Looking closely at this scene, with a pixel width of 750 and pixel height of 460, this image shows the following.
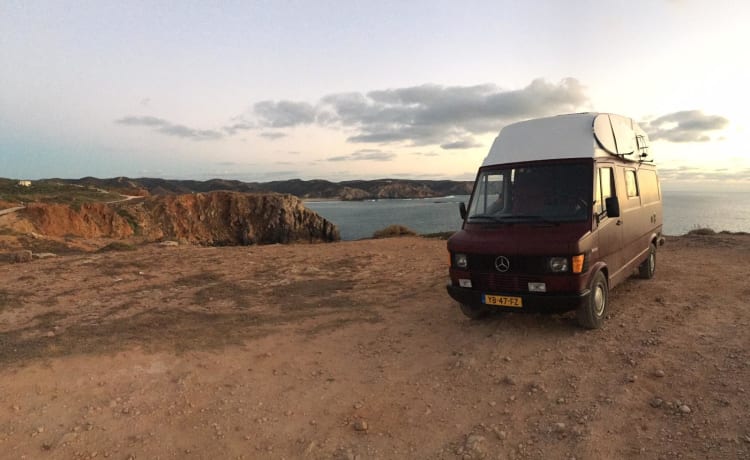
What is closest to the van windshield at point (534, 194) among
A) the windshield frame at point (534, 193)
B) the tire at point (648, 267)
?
the windshield frame at point (534, 193)

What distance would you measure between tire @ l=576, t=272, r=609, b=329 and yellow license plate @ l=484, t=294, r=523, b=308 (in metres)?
0.79

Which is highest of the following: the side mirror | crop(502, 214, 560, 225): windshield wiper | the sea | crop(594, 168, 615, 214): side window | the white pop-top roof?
the white pop-top roof

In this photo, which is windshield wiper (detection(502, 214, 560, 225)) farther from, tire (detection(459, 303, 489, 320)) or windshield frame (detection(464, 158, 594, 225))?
tire (detection(459, 303, 489, 320))

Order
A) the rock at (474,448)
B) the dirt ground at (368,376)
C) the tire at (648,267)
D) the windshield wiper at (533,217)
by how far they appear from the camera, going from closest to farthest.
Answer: the rock at (474,448)
the dirt ground at (368,376)
the windshield wiper at (533,217)
the tire at (648,267)

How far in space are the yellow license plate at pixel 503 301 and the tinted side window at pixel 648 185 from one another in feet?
14.4

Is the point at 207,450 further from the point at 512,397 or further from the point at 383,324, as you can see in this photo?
the point at 383,324

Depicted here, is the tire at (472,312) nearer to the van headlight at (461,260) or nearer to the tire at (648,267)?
the van headlight at (461,260)

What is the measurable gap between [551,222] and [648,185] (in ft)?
14.3

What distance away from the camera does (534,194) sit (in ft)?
21.6

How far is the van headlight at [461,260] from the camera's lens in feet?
20.4

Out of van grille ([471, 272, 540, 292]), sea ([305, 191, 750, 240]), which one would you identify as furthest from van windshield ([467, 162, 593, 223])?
sea ([305, 191, 750, 240])

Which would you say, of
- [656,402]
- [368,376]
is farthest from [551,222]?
[368,376]

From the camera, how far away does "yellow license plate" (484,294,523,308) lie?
19.0ft

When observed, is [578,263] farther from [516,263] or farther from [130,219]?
[130,219]
